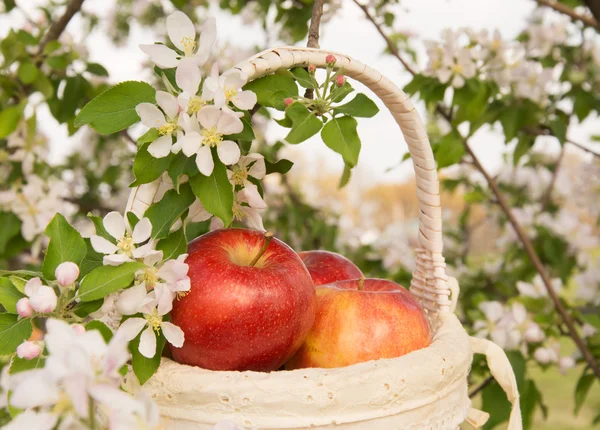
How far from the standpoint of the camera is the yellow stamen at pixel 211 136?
793 mm

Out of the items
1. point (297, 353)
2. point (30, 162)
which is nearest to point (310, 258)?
point (297, 353)

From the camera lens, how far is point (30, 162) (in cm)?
179

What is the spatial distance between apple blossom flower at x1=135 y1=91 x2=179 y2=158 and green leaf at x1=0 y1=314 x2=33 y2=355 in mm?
245

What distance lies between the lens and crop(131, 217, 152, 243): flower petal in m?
0.77

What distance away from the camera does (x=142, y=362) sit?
799mm

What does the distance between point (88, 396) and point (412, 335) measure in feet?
1.85

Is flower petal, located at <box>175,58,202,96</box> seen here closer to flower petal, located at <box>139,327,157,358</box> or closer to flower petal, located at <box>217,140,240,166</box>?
flower petal, located at <box>217,140,240,166</box>

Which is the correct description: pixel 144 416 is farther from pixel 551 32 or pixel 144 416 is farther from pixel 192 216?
pixel 551 32

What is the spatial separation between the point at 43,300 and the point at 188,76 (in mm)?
313

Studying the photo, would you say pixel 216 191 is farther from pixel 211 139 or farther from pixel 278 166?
pixel 278 166

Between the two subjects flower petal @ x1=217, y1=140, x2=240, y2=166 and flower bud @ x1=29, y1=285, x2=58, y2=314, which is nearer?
flower bud @ x1=29, y1=285, x2=58, y2=314

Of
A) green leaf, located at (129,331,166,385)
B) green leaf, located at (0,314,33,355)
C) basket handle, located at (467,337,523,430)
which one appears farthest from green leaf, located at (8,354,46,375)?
basket handle, located at (467,337,523,430)

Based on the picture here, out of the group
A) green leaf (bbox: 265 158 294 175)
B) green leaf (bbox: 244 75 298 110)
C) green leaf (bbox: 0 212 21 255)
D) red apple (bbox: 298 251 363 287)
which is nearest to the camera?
green leaf (bbox: 244 75 298 110)

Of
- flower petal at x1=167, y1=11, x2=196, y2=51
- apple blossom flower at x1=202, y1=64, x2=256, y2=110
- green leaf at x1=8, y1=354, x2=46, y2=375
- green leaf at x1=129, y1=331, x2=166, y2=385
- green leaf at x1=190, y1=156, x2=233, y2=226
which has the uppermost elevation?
flower petal at x1=167, y1=11, x2=196, y2=51
